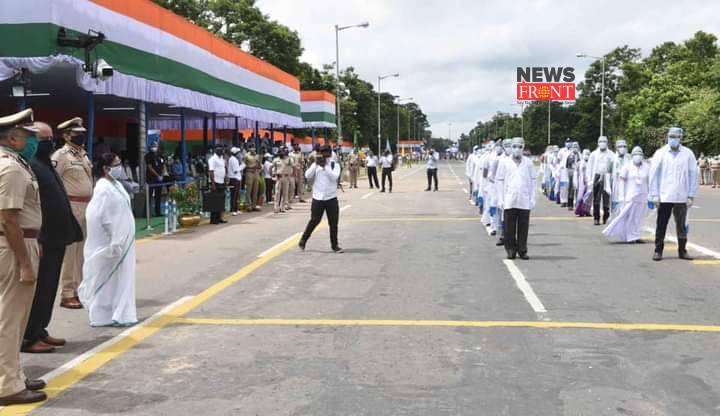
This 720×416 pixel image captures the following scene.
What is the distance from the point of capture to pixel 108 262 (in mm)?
7430

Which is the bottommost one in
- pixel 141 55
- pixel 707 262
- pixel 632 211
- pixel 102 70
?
pixel 707 262

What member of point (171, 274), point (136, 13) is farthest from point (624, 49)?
point (171, 274)

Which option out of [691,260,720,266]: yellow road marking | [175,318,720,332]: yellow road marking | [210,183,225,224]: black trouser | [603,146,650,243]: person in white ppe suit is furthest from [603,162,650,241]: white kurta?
[210,183,225,224]: black trouser

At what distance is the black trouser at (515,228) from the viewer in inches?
461

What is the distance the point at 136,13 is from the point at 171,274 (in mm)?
9344

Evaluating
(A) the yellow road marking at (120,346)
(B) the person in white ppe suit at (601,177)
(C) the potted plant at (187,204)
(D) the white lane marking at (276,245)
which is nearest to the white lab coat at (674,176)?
(B) the person in white ppe suit at (601,177)

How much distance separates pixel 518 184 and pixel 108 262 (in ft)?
20.9

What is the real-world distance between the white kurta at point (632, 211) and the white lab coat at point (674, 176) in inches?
76.4

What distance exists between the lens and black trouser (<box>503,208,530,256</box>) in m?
11.7

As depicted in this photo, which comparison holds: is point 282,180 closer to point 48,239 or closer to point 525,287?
point 525,287

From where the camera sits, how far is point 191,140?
136ft

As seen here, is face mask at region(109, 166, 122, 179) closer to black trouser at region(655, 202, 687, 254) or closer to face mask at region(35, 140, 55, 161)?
face mask at region(35, 140, 55, 161)

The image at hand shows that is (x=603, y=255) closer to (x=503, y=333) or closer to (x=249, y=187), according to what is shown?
(x=503, y=333)

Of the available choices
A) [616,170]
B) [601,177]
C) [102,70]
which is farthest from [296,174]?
[616,170]
